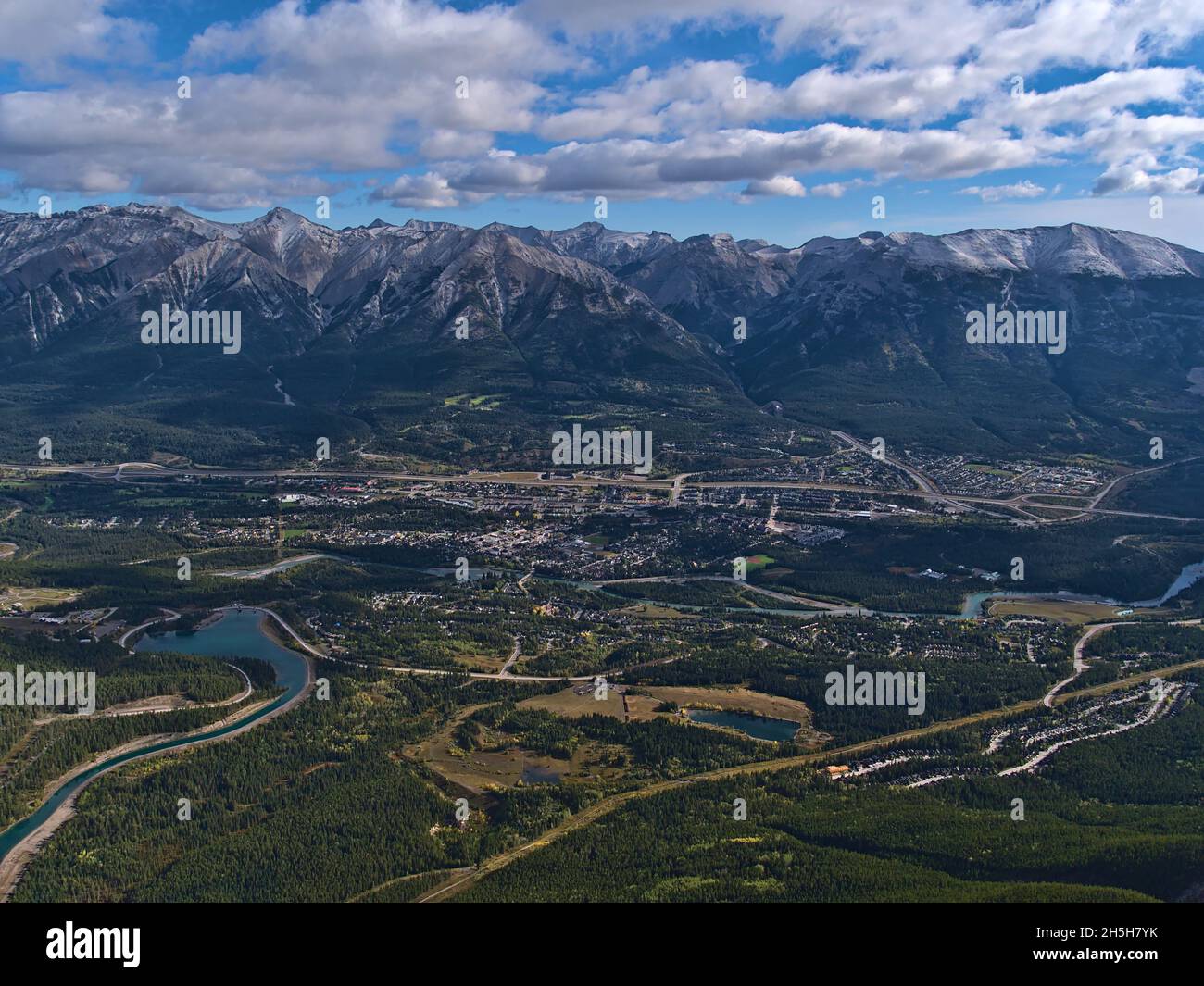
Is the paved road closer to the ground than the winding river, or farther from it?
farther from it

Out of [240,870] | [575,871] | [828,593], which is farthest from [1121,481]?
[240,870]

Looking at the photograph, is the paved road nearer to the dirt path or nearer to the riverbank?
the dirt path

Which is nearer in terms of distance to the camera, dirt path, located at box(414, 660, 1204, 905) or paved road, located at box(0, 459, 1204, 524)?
dirt path, located at box(414, 660, 1204, 905)

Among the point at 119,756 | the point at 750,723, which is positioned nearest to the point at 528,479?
the point at 750,723

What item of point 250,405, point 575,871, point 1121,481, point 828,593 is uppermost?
point 250,405

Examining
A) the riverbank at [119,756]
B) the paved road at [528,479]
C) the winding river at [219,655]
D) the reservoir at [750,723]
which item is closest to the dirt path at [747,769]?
the reservoir at [750,723]

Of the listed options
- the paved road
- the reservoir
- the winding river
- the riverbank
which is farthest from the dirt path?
the paved road

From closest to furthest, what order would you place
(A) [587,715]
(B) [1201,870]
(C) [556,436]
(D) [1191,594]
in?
(B) [1201,870] < (A) [587,715] < (D) [1191,594] < (C) [556,436]

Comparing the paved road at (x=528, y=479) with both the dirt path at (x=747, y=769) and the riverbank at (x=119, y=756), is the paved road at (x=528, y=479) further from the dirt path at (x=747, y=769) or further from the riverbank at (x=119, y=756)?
the riverbank at (x=119, y=756)
